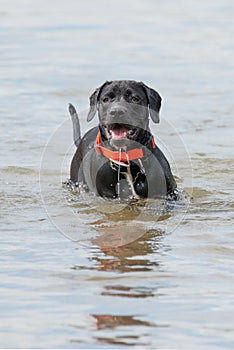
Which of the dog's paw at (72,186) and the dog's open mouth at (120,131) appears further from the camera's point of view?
the dog's paw at (72,186)

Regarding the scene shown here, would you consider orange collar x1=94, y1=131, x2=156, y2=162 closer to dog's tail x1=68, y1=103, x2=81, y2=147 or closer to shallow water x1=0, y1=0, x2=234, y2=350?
shallow water x1=0, y1=0, x2=234, y2=350

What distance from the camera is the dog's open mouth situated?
7094 millimetres

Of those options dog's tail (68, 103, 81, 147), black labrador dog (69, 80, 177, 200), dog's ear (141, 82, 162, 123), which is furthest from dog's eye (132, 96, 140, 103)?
dog's tail (68, 103, 81, 147)

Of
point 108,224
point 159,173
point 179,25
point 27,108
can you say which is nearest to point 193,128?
point 27,108

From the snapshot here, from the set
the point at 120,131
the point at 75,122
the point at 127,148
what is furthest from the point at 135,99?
the point at 75,122

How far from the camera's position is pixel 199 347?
431 centimetres

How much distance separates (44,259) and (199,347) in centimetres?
169

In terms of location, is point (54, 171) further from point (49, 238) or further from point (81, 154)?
point (49, 238)

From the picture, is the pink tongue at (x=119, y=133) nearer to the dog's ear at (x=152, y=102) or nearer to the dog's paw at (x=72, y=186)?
the dog's ear at (x=152, y=102)

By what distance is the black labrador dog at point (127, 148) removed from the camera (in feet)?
23.4

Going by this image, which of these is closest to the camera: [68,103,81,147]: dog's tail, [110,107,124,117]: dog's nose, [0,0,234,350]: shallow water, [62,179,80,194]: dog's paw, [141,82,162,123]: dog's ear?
[0,0,234,350]: shallow water

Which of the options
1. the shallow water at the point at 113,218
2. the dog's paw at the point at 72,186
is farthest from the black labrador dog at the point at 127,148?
the dog's paw at the point at 72,186

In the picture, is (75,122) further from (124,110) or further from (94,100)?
(124,110)

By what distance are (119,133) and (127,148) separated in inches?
5.9
